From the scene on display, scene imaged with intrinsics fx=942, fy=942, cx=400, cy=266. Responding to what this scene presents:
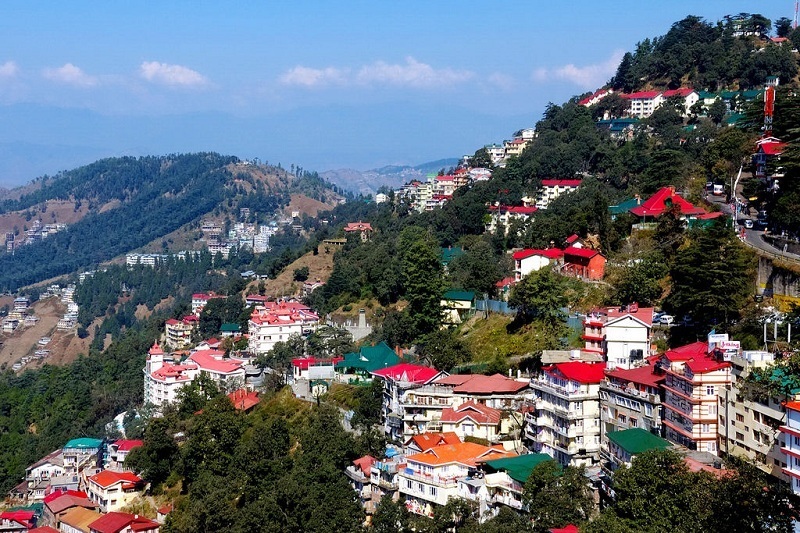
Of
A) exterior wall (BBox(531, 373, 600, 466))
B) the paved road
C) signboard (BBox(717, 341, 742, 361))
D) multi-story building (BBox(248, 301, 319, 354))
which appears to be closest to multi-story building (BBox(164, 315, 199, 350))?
multi-story building (BBox(248, 301, 319, 354))

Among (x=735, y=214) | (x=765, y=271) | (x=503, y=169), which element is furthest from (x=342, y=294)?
(x=765, y=271)

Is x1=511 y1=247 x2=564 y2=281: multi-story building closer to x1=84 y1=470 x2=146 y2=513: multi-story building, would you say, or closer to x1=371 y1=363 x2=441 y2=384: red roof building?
x1=371 y1=363 x2=441 y2=384: red roof building

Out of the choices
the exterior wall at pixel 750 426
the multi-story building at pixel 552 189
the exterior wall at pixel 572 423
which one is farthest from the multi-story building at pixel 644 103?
the exterior wall at pixel 750 426

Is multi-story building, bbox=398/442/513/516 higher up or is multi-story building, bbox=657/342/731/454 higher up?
multi-story building, bbox=657/342/731/454

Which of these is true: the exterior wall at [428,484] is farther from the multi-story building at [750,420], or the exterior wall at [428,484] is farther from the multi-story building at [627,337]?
the multi-story building at [750,420]

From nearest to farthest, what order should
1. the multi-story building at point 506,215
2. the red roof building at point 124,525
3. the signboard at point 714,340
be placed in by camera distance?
the signboard at point 714,340 → the red roof building at point 124,525 → the multi-story building at point 506,215

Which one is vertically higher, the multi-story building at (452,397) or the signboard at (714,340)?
the signboard at (714,340)
